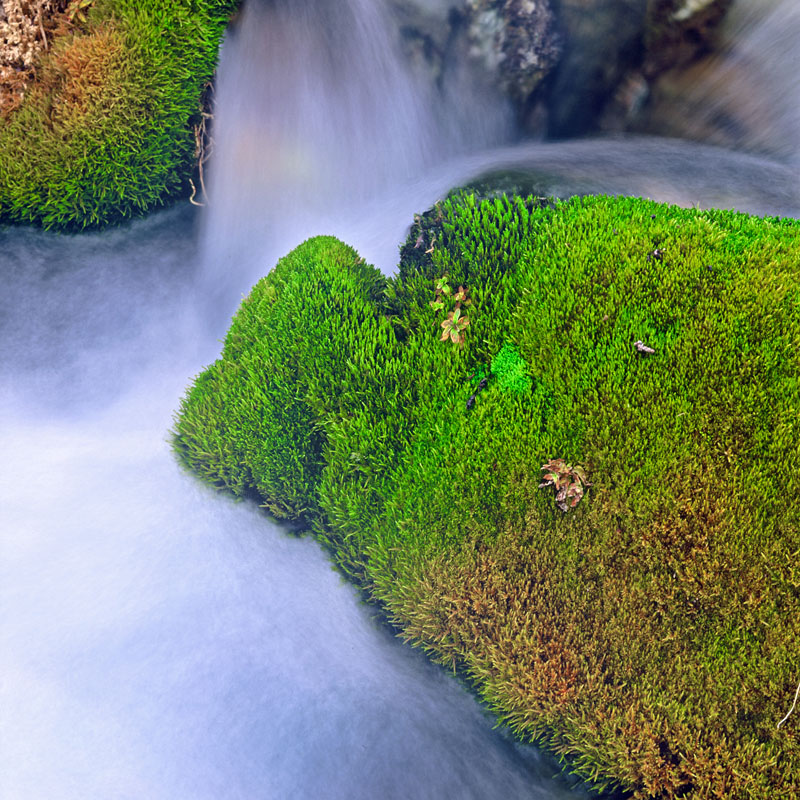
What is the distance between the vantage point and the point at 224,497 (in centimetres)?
461

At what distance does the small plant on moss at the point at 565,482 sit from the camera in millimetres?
3363

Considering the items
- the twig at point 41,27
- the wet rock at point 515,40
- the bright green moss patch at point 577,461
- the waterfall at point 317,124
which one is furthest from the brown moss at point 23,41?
the wet rock at point 515,40

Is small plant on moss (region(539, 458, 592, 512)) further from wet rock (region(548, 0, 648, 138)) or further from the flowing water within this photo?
wet rock (region(548, 0, 648, 138))

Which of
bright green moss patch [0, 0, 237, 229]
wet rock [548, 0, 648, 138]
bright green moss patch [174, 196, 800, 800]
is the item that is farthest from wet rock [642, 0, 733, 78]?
bright green moss patch [0, 0, 237, 229]

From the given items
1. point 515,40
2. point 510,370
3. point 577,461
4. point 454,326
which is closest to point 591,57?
point 515,40

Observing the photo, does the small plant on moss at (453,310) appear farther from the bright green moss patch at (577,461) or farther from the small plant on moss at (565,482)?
the small plant on moss at (565,482)

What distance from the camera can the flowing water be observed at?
11.4 feet

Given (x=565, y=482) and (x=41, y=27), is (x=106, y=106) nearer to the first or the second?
(x=41, y=27)

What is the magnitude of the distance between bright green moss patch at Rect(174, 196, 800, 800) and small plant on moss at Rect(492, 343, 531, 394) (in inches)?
0.6

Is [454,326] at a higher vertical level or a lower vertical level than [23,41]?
lower

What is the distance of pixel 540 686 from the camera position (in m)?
3.14

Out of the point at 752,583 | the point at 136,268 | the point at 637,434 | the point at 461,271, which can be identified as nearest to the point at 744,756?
the point at 752,583

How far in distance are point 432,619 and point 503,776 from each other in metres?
0.88

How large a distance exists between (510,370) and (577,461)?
2.29 feet
